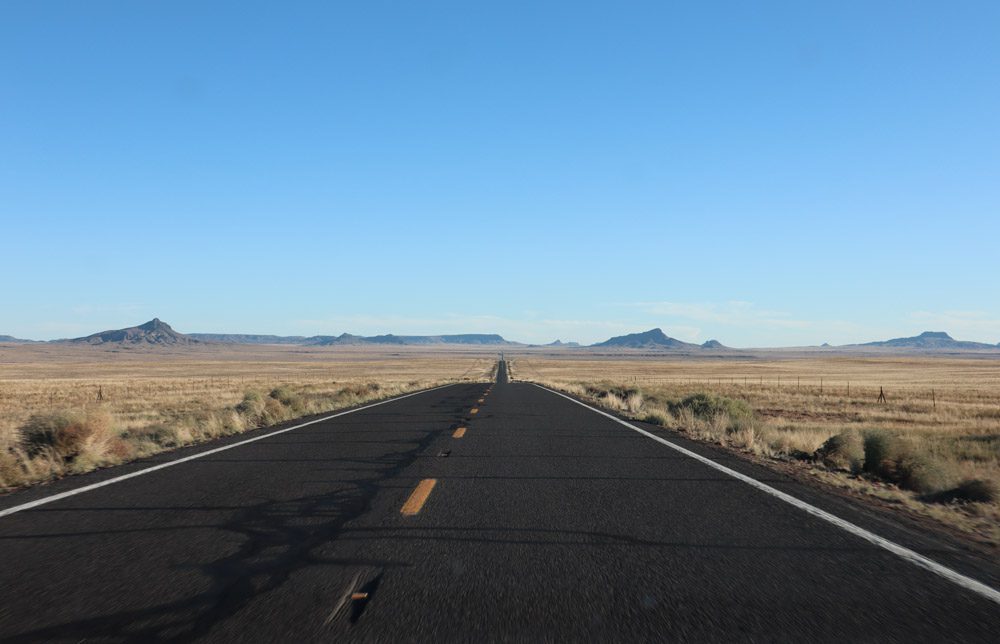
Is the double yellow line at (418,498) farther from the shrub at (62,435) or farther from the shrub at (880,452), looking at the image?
the shrub at (880,452)

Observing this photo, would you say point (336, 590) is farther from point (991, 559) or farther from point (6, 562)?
point (991, 559)

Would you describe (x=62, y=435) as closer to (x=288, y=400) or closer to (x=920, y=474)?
(x=920, y=474)

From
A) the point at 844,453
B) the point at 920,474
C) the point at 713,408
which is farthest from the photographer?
the point at 713,408

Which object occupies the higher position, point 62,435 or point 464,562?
point 62,435

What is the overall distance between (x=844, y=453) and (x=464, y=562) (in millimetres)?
9108

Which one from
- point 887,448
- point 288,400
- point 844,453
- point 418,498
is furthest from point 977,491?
point 288,400

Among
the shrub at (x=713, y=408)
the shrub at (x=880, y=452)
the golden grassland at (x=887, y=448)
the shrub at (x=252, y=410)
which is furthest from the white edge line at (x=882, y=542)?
the shrub at (x=252, y=410)

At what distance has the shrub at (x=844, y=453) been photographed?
11.5m

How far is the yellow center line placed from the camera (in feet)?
23.0

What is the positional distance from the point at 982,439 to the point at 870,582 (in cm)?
1730

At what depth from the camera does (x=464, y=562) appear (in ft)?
17.2

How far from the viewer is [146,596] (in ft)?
14.8

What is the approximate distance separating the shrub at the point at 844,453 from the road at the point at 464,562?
9.02 feet

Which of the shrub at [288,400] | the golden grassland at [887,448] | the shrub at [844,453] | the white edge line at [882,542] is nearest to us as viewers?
the white edge line at [882,542]
